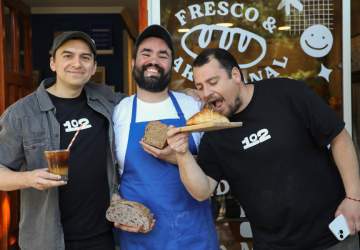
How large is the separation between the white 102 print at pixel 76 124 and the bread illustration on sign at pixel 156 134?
34 centimetres

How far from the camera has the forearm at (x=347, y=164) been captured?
2.22 metres

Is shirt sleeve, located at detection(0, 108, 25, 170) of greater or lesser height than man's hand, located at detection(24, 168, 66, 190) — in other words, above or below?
above

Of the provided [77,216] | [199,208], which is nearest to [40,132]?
[77,216]

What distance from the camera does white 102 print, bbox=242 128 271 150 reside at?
2.22 metres

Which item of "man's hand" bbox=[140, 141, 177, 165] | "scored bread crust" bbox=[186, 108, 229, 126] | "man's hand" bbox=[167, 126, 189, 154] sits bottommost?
"man's hand" bbox=[140, 141, 177, 165]

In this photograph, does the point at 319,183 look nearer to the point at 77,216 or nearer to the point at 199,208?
the point at 199,208

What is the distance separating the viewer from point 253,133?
7.37 ft

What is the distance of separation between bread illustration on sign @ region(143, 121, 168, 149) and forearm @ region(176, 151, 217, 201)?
6.2 inches

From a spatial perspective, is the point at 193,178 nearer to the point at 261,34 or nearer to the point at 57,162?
the point at 57,162

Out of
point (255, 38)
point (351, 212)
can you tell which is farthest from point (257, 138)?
point (255, 38)

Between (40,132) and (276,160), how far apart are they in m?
1.18

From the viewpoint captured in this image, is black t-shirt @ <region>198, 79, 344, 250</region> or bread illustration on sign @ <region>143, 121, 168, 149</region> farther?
bread illustration on sign @ <region>143, 121, 168, 149</region>

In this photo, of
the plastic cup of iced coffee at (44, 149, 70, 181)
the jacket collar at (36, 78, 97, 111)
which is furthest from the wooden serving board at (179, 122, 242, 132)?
the jacket collar at (36, 78, 97, 111)

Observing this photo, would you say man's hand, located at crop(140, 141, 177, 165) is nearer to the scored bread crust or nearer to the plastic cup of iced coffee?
the scored bread crust
